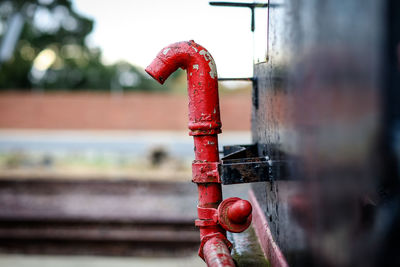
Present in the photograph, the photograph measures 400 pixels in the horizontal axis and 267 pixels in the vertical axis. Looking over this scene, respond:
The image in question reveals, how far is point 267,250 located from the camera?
A: 1919mm

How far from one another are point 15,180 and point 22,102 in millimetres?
18215

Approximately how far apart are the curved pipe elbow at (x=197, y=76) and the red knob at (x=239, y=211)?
39 centimetres

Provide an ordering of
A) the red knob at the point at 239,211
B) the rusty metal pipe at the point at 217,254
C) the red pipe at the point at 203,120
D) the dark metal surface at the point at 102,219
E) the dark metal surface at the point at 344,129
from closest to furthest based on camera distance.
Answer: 1. the dark metal surface at the point at 344,129
2. the rusty metal pipe at the point at 217,254
3. the red knob at the point at 239,211
4. the red pipe at the point at 203,120
5. the dark metal surface at the point at 102,219

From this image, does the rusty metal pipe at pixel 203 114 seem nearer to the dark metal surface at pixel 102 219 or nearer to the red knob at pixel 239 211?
the red knob at pixel 239 211

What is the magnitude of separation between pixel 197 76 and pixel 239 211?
716 millimetres

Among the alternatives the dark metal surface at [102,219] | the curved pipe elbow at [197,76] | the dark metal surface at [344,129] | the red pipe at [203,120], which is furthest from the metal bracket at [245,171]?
the dark metal surface at [102,219]

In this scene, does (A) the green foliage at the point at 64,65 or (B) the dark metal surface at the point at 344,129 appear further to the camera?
(A) the green foliage at the point at 64,65

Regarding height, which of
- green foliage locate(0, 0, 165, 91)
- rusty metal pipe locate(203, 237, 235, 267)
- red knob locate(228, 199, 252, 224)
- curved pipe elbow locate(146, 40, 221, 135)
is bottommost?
rusty metal pipe locate(203, 237, 235, 267)

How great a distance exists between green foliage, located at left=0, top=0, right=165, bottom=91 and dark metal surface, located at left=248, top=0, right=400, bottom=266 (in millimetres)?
22487

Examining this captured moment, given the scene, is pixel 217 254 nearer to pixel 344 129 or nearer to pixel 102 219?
pixel 344 129

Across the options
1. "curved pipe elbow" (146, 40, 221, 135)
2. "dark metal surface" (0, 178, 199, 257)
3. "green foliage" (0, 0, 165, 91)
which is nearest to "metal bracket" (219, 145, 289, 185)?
"curved pipe elbow" (146, 40, 221, 135)

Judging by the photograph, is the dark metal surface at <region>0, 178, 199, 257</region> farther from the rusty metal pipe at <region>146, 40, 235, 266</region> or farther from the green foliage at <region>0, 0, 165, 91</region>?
the green foliage at <region>0, 0, 165, 91</region>

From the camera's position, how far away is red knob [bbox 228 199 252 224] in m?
1.65

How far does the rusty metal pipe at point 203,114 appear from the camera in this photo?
1813 mm
